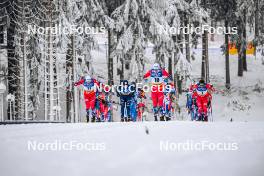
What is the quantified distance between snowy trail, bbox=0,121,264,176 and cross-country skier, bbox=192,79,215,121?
5.16 m

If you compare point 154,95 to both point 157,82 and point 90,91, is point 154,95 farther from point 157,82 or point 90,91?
point 90,91

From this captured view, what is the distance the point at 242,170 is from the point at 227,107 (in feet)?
74.0

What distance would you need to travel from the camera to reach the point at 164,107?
53.4ft

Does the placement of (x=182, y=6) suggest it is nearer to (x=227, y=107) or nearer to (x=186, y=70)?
(x=186, y=70)

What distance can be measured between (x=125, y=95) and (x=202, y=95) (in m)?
2.58

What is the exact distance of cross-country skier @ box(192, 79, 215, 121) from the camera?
1617 centimetres

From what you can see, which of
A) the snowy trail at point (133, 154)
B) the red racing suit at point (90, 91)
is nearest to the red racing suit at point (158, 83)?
the red racing suit at point (90, 91)
